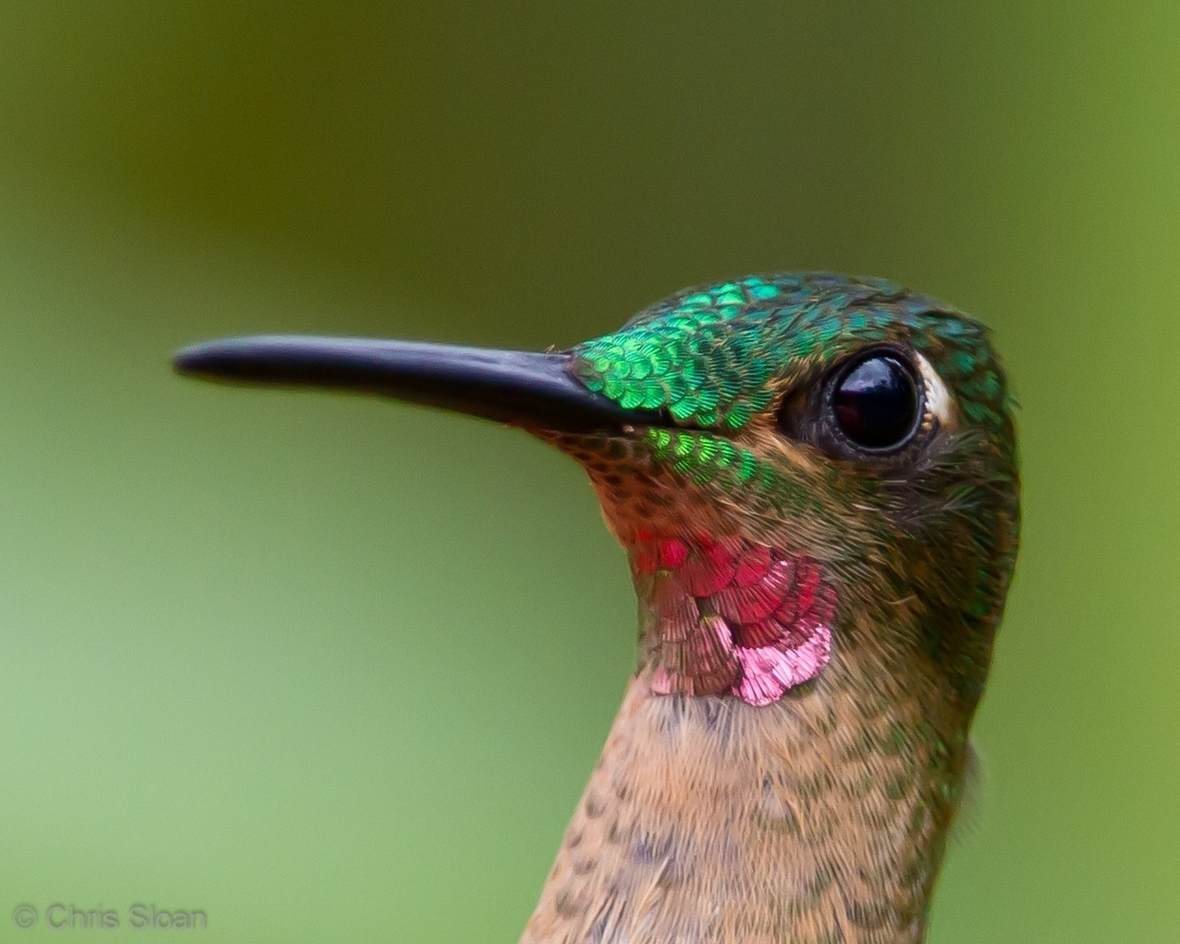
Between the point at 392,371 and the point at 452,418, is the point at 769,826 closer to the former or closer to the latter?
the point at 392,371

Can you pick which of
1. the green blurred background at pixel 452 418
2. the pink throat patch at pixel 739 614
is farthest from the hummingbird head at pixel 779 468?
the green blurred background at pixel 452 418

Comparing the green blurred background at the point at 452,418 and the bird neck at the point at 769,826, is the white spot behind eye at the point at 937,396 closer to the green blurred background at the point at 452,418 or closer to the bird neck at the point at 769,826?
the bird neck at the point at 769,826

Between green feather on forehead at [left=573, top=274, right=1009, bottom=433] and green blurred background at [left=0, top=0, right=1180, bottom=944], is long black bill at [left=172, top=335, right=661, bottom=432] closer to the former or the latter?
green feather on forehead at [left=573, top=274, right=1009, bottom=433]

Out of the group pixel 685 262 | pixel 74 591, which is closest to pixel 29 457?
pixel 74 591

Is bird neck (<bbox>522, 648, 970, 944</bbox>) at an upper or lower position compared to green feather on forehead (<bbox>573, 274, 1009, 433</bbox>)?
lower

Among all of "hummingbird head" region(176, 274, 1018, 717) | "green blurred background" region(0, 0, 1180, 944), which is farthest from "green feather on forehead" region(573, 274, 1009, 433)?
"green blurred background" region(0, 0, 1180, 944)

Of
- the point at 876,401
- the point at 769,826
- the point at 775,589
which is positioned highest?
the point at 876,401

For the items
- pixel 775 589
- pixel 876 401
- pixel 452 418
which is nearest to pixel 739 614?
pixel 775 589
